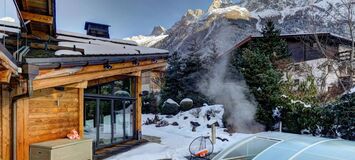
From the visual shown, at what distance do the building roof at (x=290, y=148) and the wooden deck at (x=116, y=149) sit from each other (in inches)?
134

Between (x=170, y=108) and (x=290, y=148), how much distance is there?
12.3 meters

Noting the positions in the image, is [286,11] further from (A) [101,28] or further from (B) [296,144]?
(B) [296,144]

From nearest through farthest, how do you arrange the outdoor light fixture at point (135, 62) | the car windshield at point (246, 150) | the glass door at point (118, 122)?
the car windshield at point (246, 150) < the outdoor light fixture at point (135, 62) < the glass door at point (118, 122)

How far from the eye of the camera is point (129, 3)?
23.2 meters

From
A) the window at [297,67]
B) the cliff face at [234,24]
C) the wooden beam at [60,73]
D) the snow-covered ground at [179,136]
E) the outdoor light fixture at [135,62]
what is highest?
the cliff face at [234,24]

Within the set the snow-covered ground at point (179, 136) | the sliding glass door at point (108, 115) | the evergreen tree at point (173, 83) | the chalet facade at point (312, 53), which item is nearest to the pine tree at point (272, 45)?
the chalet facade at point (312, 53)

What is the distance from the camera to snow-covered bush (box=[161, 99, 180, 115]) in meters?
17.3

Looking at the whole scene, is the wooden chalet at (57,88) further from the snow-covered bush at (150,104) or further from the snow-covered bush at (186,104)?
the snow-covered bush at (150,104)

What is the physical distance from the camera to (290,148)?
17.5 feet

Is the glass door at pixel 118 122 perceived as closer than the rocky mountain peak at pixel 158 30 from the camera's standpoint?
Yes

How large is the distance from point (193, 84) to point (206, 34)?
27169 millimetres

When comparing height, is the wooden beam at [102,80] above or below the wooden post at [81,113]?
above

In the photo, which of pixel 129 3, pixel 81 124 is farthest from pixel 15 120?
pixel 129 3

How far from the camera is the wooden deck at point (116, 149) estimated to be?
8227mm
